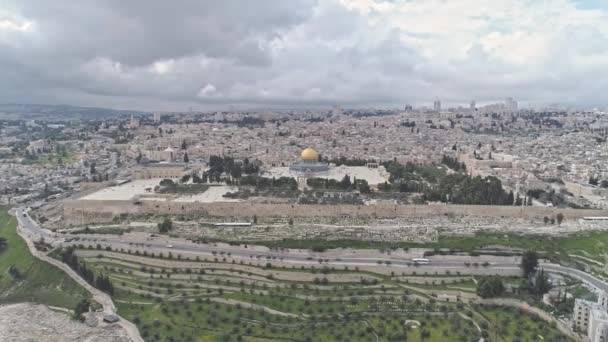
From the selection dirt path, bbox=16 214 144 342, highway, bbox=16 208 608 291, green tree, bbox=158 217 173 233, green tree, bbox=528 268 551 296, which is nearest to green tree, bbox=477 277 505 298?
green tree, bbox=528 268 551 296

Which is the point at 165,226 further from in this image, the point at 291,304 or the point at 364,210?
the point at 364,210

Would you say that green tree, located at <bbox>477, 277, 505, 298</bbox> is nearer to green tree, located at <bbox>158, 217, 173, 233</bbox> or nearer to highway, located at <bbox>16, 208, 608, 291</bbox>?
highway, located at <bbox>16, 208, 608, 291</bbox>

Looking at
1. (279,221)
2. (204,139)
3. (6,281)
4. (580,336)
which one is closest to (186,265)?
(279,221)

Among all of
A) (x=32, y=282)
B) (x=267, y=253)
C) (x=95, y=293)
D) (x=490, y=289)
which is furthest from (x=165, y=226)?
(x=490, y=289)

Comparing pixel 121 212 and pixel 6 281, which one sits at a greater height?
pixel 121 212

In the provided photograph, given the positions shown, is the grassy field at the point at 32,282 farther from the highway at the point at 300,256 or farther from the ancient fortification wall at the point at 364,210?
the ancient fortification wall at the point at 364,210

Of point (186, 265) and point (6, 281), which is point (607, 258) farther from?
point (6, 281)
